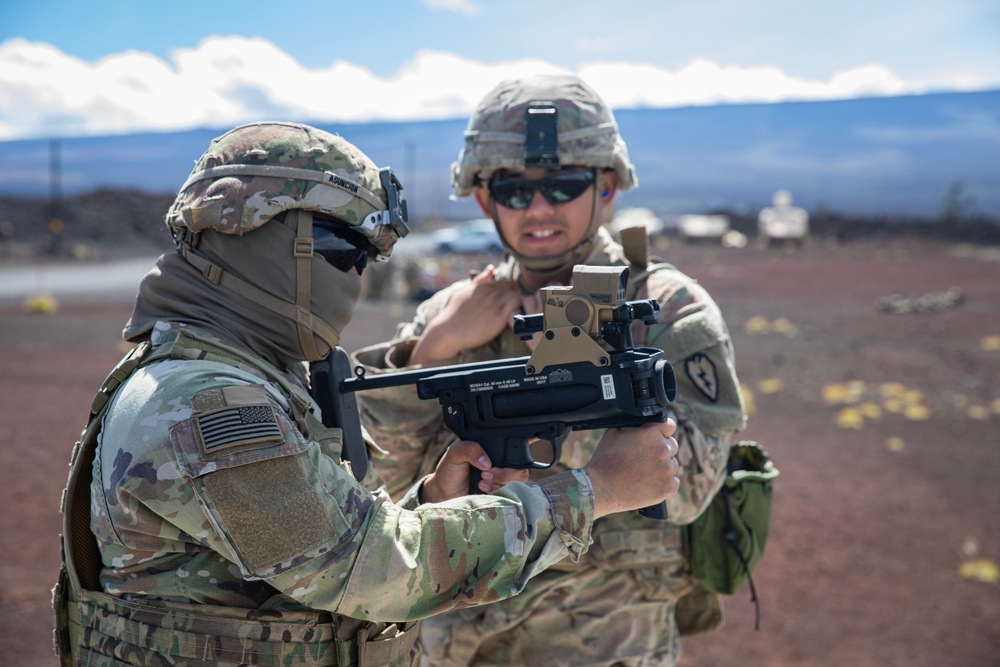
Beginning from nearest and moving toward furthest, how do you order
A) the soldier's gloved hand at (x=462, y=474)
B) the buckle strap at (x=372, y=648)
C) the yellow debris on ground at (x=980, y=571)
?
the buckle strap at (x=372, y=648) < the soldier's gloved hand at (x=462, y=474) < the yellow debris on ground at (x=980, y=571)

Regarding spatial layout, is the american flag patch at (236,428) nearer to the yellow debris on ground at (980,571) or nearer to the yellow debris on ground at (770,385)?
the yellow debris on ground at (980,571)

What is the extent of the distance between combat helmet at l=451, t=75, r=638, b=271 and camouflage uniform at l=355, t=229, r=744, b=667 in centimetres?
32

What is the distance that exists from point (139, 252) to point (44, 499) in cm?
3005

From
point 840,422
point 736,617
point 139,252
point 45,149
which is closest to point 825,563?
point 736,617

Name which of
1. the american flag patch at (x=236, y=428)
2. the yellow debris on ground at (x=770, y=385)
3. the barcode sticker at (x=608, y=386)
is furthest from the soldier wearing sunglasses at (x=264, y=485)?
the yellow debris on ground at (x=770, y=385)

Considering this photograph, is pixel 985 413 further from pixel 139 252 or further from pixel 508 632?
pixel 139 252

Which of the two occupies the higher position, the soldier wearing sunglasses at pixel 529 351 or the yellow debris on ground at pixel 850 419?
the soldier wearing sunglasses at pixel 529 351

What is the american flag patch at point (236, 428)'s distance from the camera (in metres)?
1.95

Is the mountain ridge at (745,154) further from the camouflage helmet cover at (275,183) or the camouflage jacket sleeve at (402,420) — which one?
the camouflage helmet cover at (275,183)

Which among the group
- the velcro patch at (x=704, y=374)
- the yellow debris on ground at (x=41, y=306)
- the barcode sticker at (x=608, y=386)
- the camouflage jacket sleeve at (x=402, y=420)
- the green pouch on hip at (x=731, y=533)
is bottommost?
the yellow debris on ground at (x=41, y=306)

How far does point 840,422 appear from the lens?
10633 millimetres

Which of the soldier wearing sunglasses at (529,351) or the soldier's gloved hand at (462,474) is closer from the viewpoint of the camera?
the soldier's gloved hand at (462,474)

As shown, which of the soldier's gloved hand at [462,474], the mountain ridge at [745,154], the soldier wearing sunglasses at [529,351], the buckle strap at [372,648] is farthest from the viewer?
the mountain ridge at [745,154]

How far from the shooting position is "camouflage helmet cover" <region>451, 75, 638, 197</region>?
336cm
